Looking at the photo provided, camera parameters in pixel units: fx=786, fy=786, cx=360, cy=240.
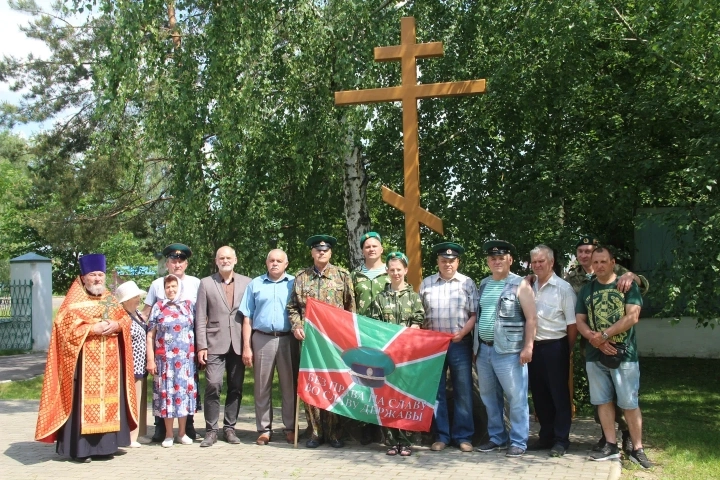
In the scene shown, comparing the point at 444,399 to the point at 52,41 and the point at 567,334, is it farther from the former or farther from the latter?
the point at 52,41

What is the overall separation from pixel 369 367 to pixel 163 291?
2090 mm

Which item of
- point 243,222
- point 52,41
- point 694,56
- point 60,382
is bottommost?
point 60,382

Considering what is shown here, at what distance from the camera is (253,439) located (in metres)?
7.62

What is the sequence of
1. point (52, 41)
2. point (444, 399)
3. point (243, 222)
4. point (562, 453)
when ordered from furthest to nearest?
point (52, 41), point (243, 222), point (444, 399), point (562, 453)

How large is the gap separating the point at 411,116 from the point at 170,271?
2854 mm

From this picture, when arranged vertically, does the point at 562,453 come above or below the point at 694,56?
below

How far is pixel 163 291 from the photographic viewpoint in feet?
24.4

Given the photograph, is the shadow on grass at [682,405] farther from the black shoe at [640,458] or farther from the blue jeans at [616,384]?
the blue jeans at [616,384]

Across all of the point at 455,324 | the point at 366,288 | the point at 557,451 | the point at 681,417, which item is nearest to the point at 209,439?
the point at 366,288

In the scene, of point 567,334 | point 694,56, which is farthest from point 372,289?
point 694,56

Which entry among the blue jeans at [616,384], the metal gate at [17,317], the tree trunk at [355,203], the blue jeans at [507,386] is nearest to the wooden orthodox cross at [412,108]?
the blue jeans at [507,386]

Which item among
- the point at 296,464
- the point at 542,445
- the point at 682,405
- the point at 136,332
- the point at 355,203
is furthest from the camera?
the point at 355,203

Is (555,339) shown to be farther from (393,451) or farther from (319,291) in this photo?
(319,291)

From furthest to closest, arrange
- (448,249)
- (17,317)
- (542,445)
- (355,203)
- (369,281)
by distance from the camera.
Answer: (17,317) → (355,203) → (369,281) → (448,249) → (542,445)
